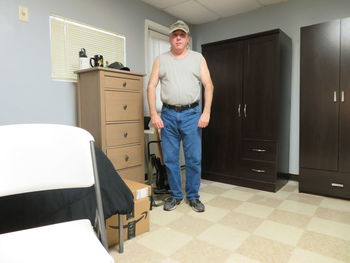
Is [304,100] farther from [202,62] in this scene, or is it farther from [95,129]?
[95,129]

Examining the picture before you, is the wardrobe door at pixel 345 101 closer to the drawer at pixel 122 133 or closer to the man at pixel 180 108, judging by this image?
the man at pixel 180 108

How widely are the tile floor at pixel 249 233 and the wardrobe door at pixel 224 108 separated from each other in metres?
0.64

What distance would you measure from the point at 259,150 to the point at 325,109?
774 mm

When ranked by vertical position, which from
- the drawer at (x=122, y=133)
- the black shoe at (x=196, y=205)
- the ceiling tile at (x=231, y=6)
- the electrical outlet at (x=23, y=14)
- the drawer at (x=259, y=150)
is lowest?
the black shoe at (x=196, y=205)

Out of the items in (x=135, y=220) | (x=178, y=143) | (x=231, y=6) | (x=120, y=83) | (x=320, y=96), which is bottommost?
(x=135, y=220)

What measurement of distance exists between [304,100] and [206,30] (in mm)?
1979

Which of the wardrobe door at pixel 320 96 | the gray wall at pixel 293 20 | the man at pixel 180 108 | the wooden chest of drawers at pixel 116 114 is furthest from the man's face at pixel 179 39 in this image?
the gray wall at pixel 293 20

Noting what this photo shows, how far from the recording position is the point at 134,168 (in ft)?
8.04

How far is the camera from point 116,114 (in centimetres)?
227

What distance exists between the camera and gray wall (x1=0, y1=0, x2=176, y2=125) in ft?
6.79

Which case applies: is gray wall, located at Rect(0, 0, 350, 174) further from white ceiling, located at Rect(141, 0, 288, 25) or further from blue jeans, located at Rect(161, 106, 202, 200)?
blue jeans, located at Rect(161, 106, 202, 200)

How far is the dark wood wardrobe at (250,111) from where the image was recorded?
2793 millimetres

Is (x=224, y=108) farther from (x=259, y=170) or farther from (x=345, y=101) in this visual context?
(x=345, y=101)

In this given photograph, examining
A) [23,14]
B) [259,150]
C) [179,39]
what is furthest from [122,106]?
[259,150]
